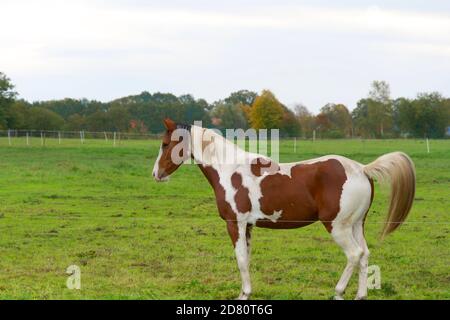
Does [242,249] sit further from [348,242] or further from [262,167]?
[348,242]

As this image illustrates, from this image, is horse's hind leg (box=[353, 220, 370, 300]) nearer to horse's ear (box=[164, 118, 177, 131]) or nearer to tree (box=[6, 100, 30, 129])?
horse's ear (box=[164, 118, 177, 131])

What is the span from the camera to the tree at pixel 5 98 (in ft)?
197

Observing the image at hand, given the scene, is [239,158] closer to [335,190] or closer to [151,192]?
[335,190]

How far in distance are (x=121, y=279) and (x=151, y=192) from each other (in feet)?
35.4

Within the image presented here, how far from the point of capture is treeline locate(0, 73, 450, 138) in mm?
64062

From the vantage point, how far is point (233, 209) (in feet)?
23.0

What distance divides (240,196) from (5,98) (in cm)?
5919

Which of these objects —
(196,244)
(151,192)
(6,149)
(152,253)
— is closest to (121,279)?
(152,253)

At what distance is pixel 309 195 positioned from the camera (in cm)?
684

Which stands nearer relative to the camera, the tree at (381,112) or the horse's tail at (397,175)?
the horse's tail at (397,175)

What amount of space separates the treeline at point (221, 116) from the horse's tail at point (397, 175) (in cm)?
4709

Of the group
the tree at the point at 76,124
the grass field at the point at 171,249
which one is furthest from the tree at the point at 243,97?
the grass field at the point at 171,249

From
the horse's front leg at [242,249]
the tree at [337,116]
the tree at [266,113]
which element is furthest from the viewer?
the tree at [337,116]

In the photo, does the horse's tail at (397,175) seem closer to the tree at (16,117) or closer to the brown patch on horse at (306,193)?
the brown patch on horse at (306,193)
